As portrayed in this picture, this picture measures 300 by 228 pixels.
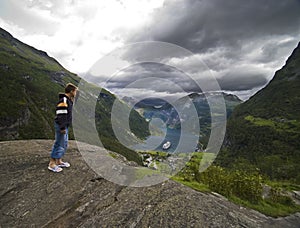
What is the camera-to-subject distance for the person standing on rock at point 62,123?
7.84 m

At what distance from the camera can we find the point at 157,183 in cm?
816

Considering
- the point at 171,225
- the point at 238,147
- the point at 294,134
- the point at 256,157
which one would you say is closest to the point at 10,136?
the point at 171,225

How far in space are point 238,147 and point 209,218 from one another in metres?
204

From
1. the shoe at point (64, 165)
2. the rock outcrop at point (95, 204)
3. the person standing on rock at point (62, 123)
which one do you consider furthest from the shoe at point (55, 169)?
the shoe at point (64, 165)

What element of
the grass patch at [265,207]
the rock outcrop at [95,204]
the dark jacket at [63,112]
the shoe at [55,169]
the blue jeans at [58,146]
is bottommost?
the grass patch at [265,207]

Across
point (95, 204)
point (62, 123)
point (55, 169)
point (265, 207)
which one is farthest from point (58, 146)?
point (265, 207)

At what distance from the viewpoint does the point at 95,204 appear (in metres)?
6.70

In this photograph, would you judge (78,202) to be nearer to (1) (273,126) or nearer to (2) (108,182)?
(2) (108,182)

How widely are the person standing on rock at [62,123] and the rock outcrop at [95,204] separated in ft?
1.43

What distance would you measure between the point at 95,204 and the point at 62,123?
3.39 m

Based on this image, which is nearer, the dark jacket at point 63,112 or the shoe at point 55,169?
the dark jacket at point 63,112

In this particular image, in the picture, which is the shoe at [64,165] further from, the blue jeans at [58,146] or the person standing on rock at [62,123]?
the blue jeans at [58,146]

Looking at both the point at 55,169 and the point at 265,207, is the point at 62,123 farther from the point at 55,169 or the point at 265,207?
the point at 265,207

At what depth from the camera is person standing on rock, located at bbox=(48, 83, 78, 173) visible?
7840 mm
